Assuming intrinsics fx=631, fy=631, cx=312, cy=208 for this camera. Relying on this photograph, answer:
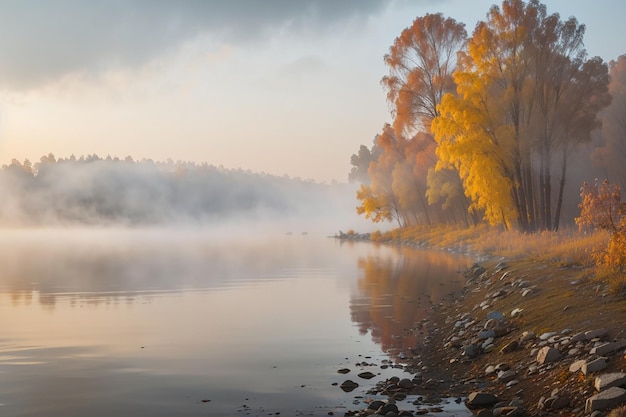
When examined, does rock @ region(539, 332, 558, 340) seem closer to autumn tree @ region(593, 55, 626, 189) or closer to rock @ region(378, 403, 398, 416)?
rock @ region(378, 403, 398, 416)

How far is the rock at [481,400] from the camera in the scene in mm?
10727

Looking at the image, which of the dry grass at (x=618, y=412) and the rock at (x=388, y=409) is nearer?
the dry grass at (x=618, y=412)

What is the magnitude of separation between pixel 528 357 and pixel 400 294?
544 inches

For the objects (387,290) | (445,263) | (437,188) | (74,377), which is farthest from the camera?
(437,188)

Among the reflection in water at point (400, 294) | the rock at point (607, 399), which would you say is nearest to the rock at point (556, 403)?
the rock at point (607, 399)

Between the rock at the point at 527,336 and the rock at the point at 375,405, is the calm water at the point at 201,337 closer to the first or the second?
the rock at the point at 375,405

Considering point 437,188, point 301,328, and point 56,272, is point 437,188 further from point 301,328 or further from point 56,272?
point 301,328

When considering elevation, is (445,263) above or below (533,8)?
below

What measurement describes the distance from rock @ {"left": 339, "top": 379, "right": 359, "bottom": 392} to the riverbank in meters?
1.22

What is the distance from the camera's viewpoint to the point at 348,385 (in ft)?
40.5

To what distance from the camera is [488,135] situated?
1451 inches

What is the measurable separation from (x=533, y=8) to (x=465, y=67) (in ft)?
18.3

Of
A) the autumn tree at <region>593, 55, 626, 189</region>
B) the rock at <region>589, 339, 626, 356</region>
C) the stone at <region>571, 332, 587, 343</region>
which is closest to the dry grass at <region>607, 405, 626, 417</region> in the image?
the rock at <region>589, 339, 626, 356</region>

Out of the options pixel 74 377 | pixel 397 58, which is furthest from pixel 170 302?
pixel 397 58
